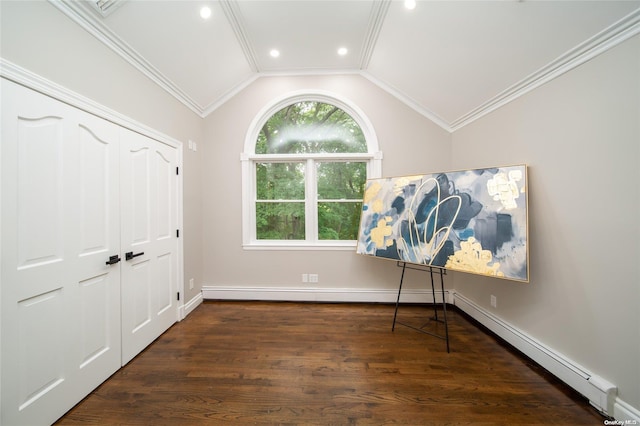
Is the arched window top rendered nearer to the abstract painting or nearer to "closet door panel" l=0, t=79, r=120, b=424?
the abstract painting

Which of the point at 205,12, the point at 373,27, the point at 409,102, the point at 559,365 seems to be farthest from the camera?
the point at 409,102

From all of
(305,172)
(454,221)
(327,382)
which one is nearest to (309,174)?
(305,172)

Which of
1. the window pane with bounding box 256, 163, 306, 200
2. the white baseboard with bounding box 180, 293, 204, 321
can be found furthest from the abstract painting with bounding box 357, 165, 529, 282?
the white baseboard with bounding box 180, 293, 204, 321

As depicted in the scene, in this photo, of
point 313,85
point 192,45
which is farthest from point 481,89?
point 192,45

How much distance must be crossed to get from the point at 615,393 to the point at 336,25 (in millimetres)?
3593

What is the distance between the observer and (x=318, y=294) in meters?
3.01

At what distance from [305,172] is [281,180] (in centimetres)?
36

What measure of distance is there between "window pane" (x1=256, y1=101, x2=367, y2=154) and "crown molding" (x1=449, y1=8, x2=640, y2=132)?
169cm

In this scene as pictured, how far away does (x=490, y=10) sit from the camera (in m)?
1.67

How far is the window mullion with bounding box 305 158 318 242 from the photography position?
10.3 feet

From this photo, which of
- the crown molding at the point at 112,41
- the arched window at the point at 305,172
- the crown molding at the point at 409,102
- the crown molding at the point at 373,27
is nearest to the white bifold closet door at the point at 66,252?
the crown molding at the point at 112,41

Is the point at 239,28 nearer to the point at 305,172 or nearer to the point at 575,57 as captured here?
the point at 305,172

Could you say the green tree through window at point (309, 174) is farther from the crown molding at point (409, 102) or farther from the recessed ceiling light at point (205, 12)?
the recessed ceiling light at point (205, 12)

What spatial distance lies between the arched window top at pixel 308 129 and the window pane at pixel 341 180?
0.22m
